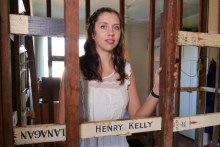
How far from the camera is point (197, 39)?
759 millimetres

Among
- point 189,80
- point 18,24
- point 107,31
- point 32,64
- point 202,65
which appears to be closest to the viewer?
→ point 18,24

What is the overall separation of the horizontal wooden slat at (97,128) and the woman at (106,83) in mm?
169

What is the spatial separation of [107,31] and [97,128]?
43cm

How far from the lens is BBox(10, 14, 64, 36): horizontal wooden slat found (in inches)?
22.7

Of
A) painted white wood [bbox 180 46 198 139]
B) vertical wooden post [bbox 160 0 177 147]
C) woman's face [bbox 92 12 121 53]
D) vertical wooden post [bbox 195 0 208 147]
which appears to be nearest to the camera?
vertical wooden post [bbox 160 0 177 147]

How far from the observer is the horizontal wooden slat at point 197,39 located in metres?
0.73

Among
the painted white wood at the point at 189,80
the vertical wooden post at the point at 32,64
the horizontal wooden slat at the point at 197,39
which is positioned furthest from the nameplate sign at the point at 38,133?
the painted white wood at the point at 189,80

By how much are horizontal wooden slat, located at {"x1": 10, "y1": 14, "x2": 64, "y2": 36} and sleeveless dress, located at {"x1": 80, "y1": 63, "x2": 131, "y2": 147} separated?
0.39 m

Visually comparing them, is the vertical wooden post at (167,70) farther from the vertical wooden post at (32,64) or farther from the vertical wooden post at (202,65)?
the vertical wooden post at (202,65)

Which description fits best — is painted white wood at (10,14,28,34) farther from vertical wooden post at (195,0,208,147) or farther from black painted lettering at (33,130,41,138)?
vertical wooden post at (195,0,208,147)

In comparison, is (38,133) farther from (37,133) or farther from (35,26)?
(35,26)

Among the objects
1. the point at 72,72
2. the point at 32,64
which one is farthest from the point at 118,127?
the point at 32,64

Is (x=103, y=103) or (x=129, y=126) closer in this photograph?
(x=129, y=126)

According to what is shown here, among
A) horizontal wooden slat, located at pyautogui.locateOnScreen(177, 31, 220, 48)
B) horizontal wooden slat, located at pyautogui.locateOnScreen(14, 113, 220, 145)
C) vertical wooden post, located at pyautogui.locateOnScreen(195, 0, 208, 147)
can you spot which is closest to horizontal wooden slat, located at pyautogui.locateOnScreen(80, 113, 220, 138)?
horizontal wooden slat, located at pyautogui.locateOnScreen(14, 113, 220, 145)
